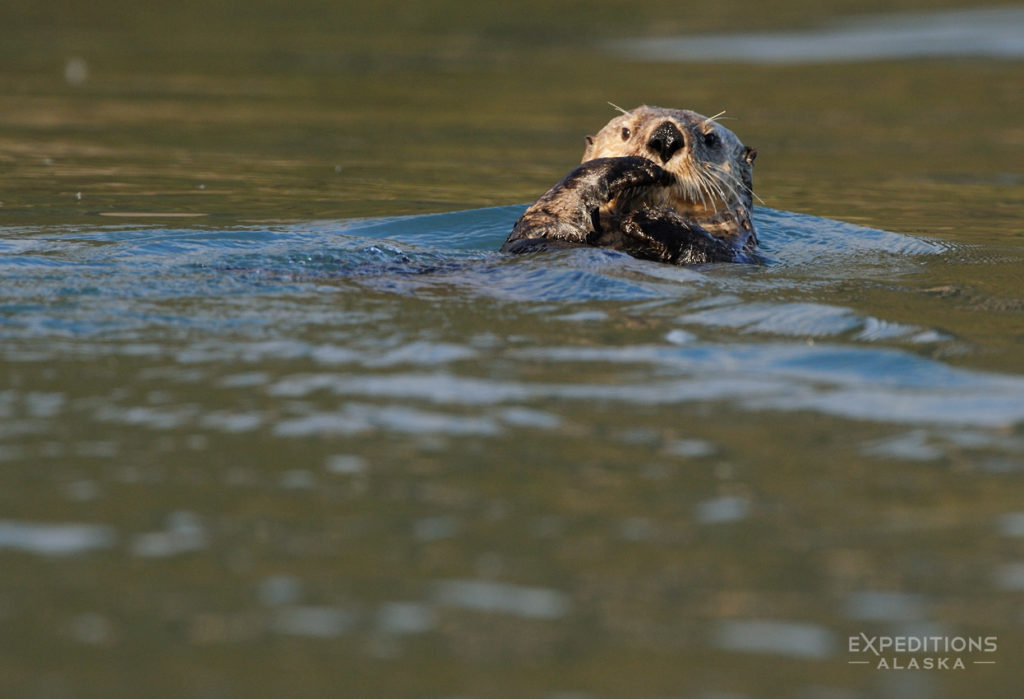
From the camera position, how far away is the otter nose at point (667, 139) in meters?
5.68

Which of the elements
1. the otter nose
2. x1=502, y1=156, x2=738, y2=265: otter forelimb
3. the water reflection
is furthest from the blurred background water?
the water reflection

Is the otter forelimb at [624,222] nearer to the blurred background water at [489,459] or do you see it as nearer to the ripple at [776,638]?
the blurred background water at [489,459]

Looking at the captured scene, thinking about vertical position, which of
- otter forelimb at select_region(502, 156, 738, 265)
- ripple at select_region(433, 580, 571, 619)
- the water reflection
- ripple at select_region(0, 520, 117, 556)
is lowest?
ripple at select_region(433, 580, 571, 619)

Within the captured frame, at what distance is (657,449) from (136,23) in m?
16.7

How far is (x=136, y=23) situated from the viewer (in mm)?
18078

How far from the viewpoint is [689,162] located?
226 inches

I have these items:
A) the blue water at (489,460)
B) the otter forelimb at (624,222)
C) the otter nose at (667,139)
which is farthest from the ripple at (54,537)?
the otter nose at (667,139)

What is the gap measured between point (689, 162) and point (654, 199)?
9.4 inches

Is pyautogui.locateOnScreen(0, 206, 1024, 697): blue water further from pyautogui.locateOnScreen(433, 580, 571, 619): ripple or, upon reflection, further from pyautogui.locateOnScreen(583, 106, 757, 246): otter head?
pyautogui.locateOnScreen(583, 106, 757, 246): otter head

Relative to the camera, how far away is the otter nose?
224 inches

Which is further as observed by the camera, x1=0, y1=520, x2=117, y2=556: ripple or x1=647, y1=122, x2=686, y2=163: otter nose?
x1=647, y1=122, x2=686, y2=163: otter nose

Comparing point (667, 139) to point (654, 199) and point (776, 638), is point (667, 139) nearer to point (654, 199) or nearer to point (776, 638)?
point (654, 199)

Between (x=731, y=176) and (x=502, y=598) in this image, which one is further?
(x=731, y=176)

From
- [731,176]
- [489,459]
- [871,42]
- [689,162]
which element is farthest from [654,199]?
[871,42]
